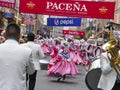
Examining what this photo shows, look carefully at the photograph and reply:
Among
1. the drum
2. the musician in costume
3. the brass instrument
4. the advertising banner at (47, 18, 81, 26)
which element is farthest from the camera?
the advertising banner at (47, 18, 81, 26)

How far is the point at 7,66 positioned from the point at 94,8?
22.6 meters

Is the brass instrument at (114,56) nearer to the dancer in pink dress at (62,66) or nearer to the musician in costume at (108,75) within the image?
the musician in costume at (108,75)

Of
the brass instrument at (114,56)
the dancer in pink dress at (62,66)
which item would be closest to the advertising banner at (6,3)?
the dancer in pink dress at (62,66)

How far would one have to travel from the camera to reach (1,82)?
5703mm

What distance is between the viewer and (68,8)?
91.5 ft

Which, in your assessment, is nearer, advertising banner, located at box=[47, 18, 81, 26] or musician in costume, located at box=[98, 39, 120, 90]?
musician in costume, located at box=[98, 39, 120, 90]

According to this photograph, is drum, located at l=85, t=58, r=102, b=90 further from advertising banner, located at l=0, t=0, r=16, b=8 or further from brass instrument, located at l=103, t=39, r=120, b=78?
advertising banner, located at l=0, t=0, r=16, b=8

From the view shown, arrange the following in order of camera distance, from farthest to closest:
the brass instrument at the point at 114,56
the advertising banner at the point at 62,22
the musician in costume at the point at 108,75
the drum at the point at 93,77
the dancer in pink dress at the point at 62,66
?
the advertising banner at the point at 62,22, the dancer in pink dress at the point at 62,66, the drum at the point at 93,77, the musician in costume at the point at 108,75, the brass instrument at the point at 114,56

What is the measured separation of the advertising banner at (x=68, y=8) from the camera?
2764cm

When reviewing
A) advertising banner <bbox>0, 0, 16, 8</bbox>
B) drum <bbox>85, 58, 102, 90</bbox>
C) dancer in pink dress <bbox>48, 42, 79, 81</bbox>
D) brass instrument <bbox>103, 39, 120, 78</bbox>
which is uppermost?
advertising banner <bbox>0, 0, 16, 8</bbox>

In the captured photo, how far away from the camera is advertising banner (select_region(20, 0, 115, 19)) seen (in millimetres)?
27641

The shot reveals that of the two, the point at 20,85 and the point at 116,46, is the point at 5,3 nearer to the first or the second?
the point at 116,46

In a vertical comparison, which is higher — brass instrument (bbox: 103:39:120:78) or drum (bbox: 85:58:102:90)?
brass instrument (bbox: 103:39:120:78)

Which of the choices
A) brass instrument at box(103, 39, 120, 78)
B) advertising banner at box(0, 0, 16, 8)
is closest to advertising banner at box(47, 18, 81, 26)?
advertising banner at box(0, 0, 16, 8)
